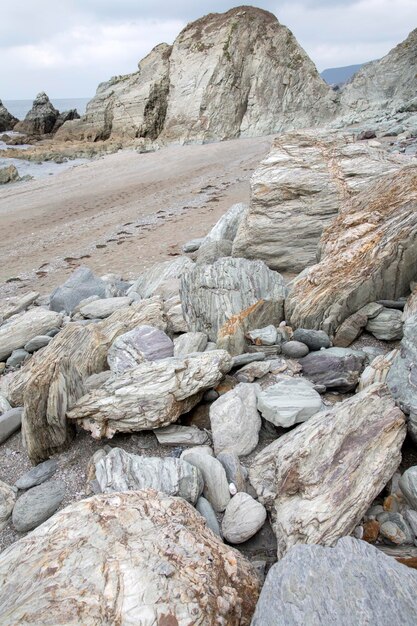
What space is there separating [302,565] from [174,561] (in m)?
0.64

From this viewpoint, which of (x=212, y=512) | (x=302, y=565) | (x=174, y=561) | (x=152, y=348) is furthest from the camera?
(x=152, y=348)

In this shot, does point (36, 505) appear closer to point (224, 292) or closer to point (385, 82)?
point (224, 292)

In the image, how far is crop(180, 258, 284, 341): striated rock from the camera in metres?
5.18

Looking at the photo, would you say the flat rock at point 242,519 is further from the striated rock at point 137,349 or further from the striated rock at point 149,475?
the striated rock at point 137,349

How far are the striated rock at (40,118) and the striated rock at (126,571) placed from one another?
5526cm

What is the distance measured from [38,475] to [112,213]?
1295cm

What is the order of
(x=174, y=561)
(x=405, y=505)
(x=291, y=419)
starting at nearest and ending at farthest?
(x=174, y=561) < (x=405, y=505) < (x=291, y=419)

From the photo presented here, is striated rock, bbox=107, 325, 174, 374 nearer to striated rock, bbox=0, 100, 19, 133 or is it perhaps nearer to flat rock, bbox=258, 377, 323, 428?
flat rock, bbox=258, 377, 323, 428

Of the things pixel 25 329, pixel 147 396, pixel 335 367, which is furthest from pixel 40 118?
pixel 335 367

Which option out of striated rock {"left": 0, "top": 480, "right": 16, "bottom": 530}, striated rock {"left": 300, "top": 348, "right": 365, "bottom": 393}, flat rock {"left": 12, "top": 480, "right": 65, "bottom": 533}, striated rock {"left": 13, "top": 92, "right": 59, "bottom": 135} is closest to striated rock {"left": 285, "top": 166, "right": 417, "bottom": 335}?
striated rock {"left": 300, "top": 348, "right": 365, "bottom": 393}

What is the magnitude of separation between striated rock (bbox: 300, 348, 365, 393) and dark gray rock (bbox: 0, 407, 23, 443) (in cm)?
283

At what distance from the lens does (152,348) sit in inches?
188

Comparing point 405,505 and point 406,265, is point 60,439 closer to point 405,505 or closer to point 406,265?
point 405,505

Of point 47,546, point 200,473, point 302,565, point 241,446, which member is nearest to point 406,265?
point 241,446
